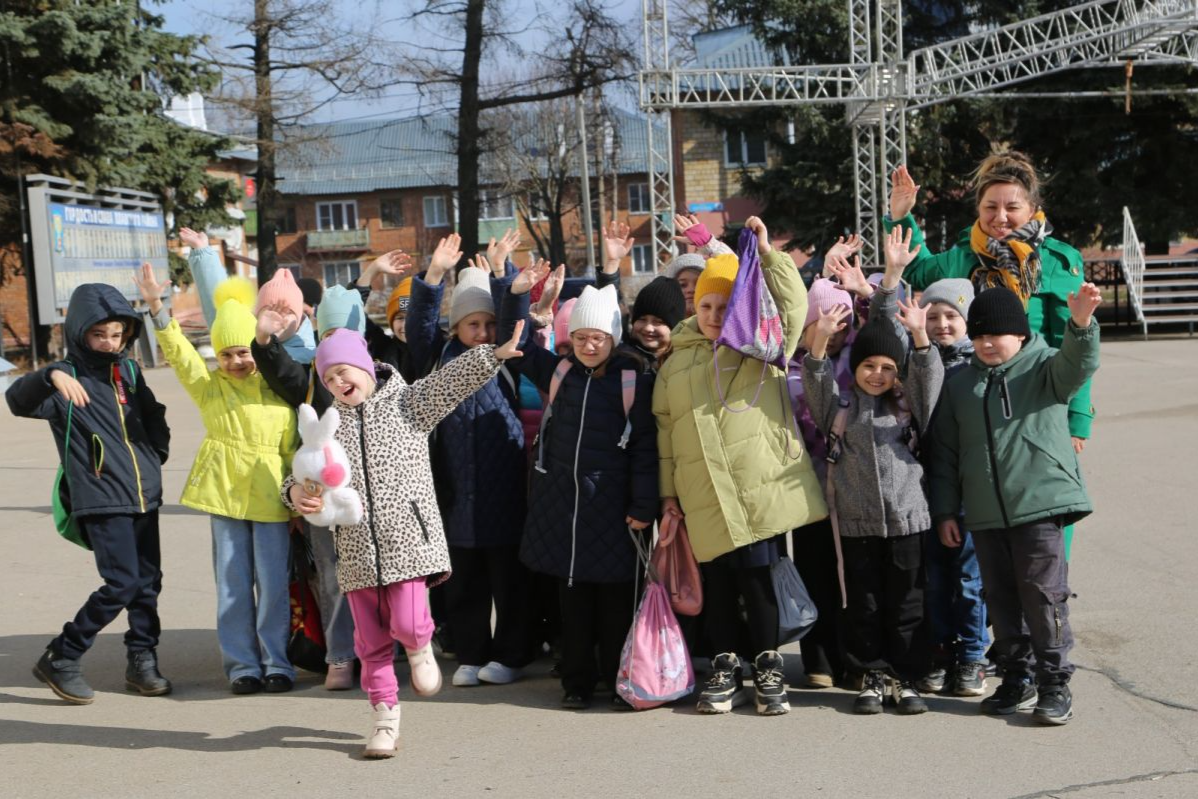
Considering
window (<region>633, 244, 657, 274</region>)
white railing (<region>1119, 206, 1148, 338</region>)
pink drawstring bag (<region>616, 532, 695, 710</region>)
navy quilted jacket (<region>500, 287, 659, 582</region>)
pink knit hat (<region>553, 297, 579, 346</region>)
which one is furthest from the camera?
window (<region>633, 244, 657, 274</region>)

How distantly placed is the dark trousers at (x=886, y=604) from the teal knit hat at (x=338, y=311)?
2.26 meters

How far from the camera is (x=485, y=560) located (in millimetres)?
5477

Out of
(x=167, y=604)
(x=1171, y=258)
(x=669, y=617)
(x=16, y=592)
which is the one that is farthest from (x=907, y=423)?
(x=1171, y=258)

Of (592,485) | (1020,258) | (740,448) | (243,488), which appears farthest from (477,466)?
(1020,258)

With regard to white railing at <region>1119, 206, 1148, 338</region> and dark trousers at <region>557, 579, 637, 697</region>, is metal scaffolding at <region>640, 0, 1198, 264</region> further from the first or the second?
dark trousers at <region>557, 579, 637, 697</region>

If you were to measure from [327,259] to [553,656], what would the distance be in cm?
6319

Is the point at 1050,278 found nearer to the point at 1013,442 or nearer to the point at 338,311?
the point at 1013,442

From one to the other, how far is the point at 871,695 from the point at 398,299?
2.79m

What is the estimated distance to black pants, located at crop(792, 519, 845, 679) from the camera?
5.06 meters

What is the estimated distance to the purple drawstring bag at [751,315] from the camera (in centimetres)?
475

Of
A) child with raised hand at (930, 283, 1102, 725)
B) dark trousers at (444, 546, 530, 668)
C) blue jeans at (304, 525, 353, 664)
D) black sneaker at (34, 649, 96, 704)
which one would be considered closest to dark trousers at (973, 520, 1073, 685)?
child with raised hand at (930, 283, 1102, 725)

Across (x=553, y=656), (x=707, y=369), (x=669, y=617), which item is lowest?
(x=553, y=656)

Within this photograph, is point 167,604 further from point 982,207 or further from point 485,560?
point 982,207

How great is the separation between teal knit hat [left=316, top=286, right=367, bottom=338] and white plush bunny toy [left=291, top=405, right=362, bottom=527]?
40.6 inches
